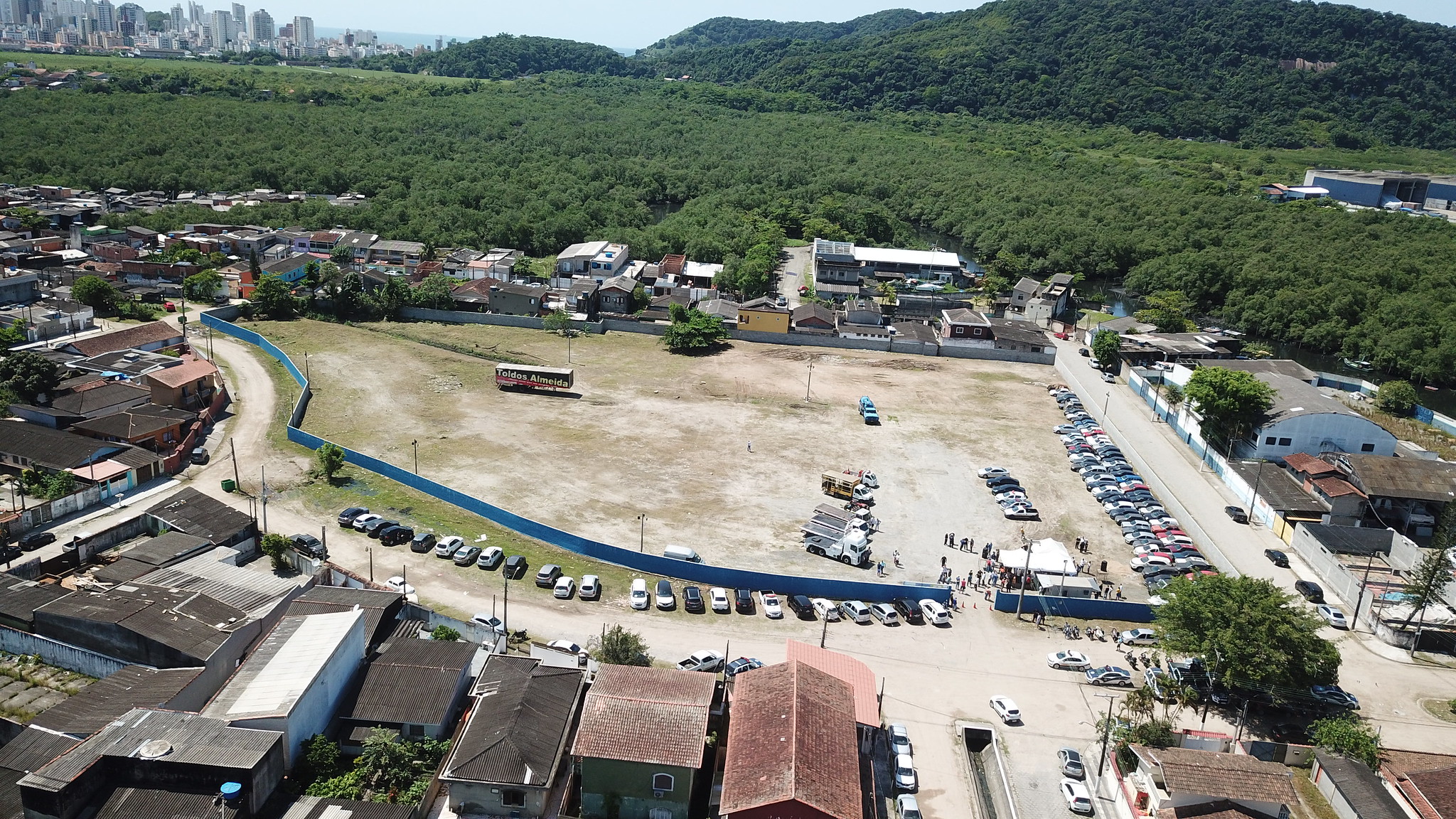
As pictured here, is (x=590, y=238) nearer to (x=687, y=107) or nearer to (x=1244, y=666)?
(x=1244, y=666)

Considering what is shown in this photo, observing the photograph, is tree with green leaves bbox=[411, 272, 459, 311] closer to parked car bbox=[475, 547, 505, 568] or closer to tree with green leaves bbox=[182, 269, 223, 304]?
tree with green leaves bbox=[182, 269, 223, 304]

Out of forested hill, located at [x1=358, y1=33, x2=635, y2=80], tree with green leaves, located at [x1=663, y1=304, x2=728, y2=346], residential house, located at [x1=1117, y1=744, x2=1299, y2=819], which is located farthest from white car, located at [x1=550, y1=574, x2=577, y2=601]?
forested hill, located at [x1=358, y1=33, x2=635, y2=80]

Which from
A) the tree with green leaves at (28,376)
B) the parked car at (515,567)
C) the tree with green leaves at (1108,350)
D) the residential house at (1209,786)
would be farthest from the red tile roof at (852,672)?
the tree with green leaves at (1108,350)

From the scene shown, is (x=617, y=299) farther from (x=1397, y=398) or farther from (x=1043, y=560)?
(x=1397, y=398)

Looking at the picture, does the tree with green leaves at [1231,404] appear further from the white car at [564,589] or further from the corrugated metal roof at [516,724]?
the corrugated metal roof at [516,724]

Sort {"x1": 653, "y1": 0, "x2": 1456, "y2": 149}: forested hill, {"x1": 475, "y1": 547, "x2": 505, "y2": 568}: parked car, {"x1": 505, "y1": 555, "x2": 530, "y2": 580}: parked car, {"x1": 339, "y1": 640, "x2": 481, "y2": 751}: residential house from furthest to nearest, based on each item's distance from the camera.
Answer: {"x1": 653, "y1": 0, "x2": 1456, "y2": 149}: forested hill → {"x1": 475, "y1": 547, "x2": 505, "y2": 568}: parked car → {"x1": 505, "y1": 555, "x2": 530, "y2": 580}: parked car → {"x1": 339, "y1": 640, "x2": 481, "y2": 751}: residential house

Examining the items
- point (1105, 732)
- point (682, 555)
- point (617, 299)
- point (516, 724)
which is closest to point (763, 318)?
point (617, 299)

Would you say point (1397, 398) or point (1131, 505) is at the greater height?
point (1397, 398)
